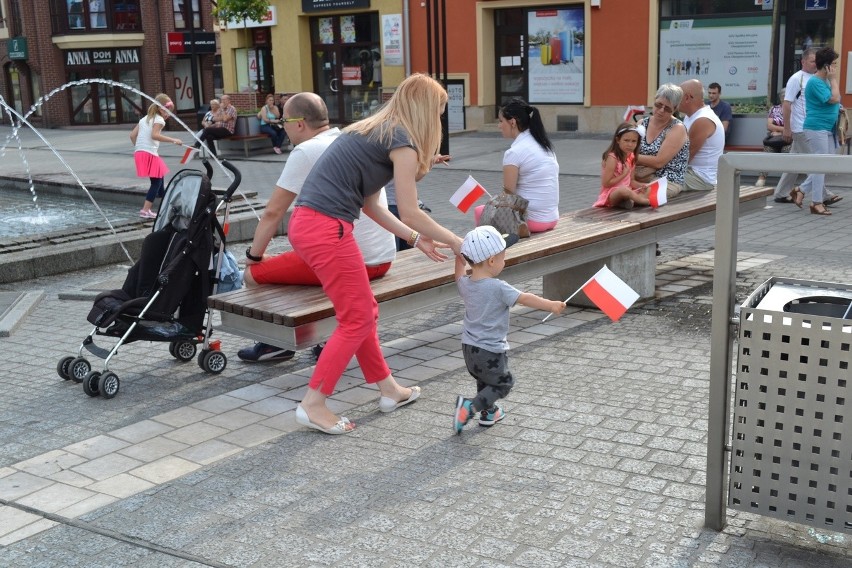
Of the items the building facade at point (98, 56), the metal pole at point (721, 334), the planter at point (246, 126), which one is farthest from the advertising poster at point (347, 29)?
the metal pole at point (721, 334)

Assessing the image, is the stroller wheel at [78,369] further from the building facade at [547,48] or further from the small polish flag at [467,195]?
the building facade at [547,48]

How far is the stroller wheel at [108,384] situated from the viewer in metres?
5.80

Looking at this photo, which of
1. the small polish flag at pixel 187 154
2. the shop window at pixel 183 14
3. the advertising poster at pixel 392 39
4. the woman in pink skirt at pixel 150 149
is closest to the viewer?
the small polish flag at pixel 187 154

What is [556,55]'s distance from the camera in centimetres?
2458

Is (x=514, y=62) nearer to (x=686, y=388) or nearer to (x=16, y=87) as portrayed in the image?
(x=686, y=388)

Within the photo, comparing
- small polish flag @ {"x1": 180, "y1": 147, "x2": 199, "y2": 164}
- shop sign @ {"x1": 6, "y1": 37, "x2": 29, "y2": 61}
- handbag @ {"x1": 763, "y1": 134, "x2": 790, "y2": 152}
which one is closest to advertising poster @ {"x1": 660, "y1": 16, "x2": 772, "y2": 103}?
handbag @ {"x1": 763, "y1": 134, "x2": 790, "y2": 152}

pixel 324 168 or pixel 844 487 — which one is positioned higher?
pixel 324 168

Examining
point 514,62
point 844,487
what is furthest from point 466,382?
point 514,62

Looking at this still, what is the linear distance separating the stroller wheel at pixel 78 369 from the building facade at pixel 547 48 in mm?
14505

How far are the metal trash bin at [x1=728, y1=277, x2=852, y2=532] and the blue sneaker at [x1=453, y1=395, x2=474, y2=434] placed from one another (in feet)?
5.09

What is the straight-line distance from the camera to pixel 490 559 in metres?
3.76

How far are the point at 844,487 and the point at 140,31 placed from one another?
40699mm

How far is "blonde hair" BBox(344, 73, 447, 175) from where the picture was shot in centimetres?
496

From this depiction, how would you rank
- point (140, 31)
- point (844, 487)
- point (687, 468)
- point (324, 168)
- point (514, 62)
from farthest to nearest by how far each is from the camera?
1. point (140, 31)
2. point (514, 62)
3. point (324, 168)
4. point (687, 468)
5. point (844, 487)
